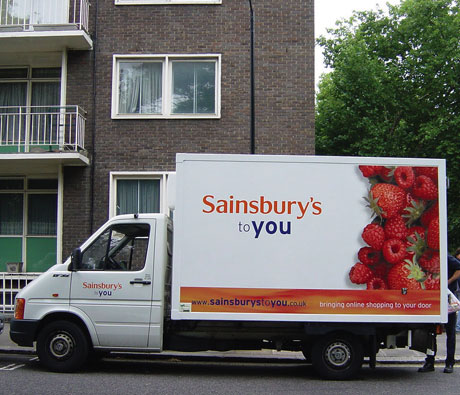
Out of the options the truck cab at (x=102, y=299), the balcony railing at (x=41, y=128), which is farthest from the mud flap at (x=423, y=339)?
the balcony railing at (x=41, y=128)

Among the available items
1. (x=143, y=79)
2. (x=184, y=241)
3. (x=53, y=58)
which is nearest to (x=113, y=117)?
(x=143, y=79)

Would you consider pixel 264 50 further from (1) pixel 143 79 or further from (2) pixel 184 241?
(2) pixel 184 241

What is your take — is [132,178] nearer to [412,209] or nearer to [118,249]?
[118,249]

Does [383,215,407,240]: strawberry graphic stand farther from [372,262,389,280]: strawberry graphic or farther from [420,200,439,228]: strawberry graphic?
[372,262,389,280]: strawberry graphic

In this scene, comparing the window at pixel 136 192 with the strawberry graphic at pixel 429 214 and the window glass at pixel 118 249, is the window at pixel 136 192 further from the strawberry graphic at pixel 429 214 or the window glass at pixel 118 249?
the strawberry graphic at pixel 429 214

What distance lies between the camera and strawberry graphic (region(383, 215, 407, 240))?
7.87m

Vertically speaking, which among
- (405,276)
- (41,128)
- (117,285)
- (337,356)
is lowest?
(337,356)

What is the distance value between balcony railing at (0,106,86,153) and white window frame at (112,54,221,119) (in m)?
0.95

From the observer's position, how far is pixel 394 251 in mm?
7859

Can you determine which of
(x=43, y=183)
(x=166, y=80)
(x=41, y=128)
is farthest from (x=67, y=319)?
(x=41, y=128)

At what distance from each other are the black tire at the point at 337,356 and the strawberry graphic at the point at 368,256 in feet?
3.38

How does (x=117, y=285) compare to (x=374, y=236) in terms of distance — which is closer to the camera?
(x=374, y=236)

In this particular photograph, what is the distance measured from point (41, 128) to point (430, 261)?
9.91 metres

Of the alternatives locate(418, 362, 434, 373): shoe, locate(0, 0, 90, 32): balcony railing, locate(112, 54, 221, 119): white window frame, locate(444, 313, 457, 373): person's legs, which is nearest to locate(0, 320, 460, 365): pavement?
locate(418, 362, 434, 373): shoe
